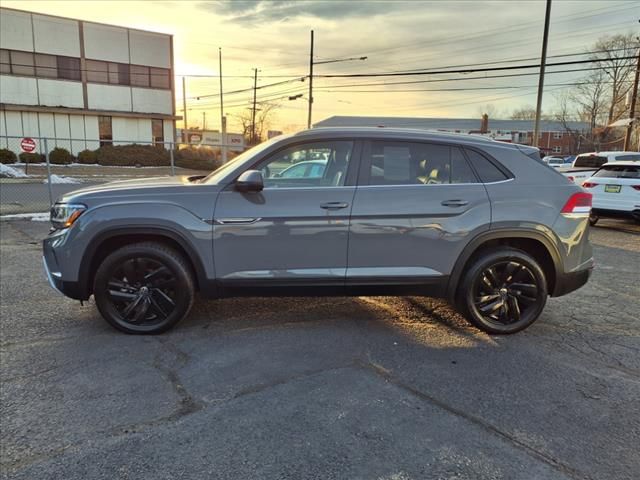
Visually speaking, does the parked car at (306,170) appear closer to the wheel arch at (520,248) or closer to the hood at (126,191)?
the hood at (126,191)

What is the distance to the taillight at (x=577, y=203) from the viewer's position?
4.12 metres

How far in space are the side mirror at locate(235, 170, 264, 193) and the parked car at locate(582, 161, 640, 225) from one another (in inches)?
342

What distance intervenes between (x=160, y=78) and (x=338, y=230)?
37591 millimetres

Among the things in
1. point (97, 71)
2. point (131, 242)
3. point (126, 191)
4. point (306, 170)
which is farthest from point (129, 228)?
point (97, 71)

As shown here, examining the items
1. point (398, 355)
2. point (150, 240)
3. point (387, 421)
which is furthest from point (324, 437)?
point (150, 240)

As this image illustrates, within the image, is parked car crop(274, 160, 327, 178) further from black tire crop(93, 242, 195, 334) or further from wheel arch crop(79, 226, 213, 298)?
black tire crop(93, 242, 195, 334)

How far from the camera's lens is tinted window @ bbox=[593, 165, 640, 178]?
32.5 feet

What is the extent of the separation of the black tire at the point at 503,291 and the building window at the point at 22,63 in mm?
37128

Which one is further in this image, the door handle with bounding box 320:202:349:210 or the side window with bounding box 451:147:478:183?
the side window with bounding box 451:147:478:183

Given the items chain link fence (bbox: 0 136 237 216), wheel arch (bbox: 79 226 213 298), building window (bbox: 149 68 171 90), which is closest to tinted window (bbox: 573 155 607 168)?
chain link fence (bbox: 0 136 237 216)

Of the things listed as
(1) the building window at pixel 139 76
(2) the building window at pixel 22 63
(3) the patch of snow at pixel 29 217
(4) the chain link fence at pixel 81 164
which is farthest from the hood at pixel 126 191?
(1) the building window at pixel 139 76

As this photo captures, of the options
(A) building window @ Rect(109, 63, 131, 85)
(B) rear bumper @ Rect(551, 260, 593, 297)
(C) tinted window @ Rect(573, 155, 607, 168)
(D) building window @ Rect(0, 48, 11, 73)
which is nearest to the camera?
(B) rear bumper @ Rect(551, 260, 593, 297)

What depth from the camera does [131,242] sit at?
407 centimetres

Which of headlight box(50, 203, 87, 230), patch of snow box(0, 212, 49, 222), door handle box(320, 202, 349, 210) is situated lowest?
patch of snow box(0, 212, 49, 222)
